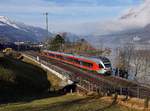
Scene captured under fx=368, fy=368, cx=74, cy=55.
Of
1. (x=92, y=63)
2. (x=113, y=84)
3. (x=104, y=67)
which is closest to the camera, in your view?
(x=113, y=84)

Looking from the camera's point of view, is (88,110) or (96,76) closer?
(88,110)

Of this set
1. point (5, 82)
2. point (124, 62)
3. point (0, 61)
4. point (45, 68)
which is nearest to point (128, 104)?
point (5, 82)

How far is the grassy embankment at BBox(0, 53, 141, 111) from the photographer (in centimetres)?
3719

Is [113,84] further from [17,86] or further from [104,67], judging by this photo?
[104,67]

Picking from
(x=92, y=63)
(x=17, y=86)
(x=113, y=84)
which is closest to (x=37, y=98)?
(x=17, y=86)

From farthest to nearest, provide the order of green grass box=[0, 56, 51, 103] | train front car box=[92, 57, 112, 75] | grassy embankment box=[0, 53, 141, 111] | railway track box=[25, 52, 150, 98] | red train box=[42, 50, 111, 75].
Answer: red train box=[42, 50, 111, 75], train front car box=[92, 57, 112, 75], green grass box=[0, 56, 51, 103], railway track box=[25, 52, 150, 98], grassy embankment box=[0, 53, 141, 111]

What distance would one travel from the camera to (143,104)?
3609 cm

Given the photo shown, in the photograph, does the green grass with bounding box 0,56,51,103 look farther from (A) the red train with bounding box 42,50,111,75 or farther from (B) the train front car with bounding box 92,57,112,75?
(A) the red train with bounding box 42,50,111,75

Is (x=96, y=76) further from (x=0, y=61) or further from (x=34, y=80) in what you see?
(x=0, y=61)

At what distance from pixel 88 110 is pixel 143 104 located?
223 inches

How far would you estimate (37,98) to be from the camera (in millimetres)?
52406

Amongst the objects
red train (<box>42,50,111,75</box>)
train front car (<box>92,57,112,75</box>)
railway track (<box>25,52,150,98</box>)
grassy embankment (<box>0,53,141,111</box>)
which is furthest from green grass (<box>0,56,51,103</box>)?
red train (<box>42,50,111,75</box>)

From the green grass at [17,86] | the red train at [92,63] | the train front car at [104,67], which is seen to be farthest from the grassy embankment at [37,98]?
the train front car at [104,67]

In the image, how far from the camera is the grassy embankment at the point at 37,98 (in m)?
37.2
